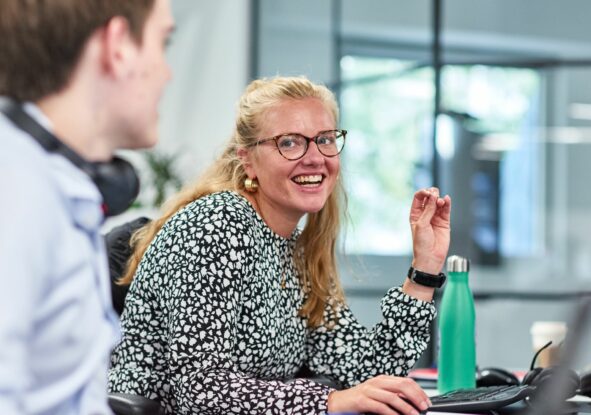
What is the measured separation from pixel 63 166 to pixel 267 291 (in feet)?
3.51

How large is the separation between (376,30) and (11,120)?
4.87 meters

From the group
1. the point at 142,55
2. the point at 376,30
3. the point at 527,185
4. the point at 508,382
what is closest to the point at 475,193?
the point at 527,185

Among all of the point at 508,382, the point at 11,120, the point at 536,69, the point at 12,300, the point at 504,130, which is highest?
the point at 536,69

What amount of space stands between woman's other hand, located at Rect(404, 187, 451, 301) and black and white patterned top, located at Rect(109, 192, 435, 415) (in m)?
0.07

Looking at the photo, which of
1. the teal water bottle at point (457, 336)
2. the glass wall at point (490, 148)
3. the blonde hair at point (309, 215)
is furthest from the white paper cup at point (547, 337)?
the glass wall at point (490, 148)

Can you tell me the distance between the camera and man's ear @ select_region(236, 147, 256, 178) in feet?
6.70

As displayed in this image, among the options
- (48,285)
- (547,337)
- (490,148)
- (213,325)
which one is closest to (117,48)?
(48,285)

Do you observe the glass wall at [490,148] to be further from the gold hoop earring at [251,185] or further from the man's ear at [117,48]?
the man's ear at [117,48]

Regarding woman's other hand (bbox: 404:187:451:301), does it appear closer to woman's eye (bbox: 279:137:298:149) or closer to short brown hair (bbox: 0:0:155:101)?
woman's eye (bbox: 279:137:298:149)

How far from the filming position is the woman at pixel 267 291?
165 cm

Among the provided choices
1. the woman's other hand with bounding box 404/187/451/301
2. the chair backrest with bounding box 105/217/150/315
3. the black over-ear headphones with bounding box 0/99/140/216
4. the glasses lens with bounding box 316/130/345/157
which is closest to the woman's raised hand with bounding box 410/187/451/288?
the woman's other hand with bounding box 404/187/451/301

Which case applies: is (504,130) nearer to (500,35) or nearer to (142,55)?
(500,35)

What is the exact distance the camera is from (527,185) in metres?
5.14

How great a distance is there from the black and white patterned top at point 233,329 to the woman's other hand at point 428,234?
0.07 metres
